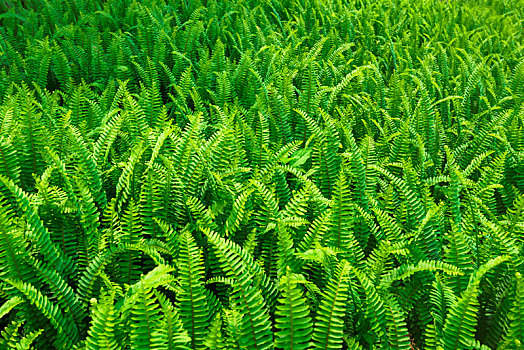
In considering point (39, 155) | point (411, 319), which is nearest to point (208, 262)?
point (411, 319)

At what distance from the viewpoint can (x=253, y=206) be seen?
1.88 metres

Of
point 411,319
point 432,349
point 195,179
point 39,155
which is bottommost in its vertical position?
point 411,319

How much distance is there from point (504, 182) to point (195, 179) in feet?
4.89

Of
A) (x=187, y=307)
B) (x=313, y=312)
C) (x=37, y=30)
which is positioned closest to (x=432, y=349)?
(x=313, y=312)

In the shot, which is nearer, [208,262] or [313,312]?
[313,312]

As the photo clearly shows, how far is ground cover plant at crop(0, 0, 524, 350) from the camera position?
53.7 inches

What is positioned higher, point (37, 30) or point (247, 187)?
point (37, 30)

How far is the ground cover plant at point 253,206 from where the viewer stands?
1364 millimetres

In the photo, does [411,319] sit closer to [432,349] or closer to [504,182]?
[432,349]

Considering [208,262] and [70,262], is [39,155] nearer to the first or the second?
[70,262]

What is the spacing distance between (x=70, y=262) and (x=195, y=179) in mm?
572

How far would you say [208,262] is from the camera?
167cm

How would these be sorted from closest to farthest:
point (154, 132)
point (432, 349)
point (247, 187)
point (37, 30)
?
1. point (432, 349)
2. point (247, 187)
3. point (154, 132)
4. point (37, 30)

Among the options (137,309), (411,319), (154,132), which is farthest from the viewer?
(154,132)
